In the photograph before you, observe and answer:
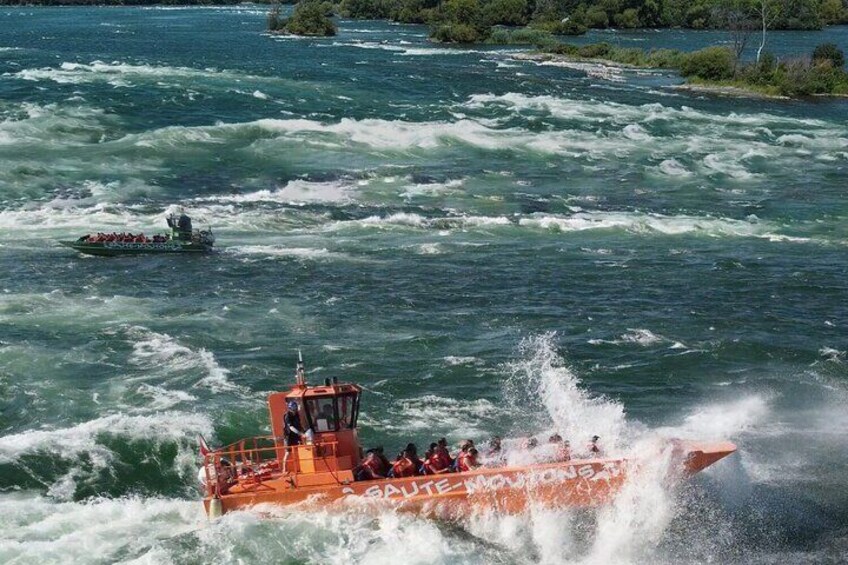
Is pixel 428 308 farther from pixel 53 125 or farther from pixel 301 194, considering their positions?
pixel 53 125

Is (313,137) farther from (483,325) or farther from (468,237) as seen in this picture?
(483,325)

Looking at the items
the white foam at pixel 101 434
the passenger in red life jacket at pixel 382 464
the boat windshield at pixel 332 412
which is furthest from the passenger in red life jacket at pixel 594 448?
the white foam at pixel 101 434

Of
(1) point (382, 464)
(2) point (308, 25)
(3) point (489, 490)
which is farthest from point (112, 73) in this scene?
(3) point (489, 490)

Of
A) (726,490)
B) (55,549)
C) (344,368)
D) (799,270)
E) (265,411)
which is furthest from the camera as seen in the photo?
(799,270)

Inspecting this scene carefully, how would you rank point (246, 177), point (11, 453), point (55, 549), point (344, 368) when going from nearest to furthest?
point (55, 549)
point (11, 453)
point (344, 368)
point (246, 177)

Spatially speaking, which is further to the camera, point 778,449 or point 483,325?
point 483,325

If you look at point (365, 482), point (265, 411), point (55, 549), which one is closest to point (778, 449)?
point (365, 482)

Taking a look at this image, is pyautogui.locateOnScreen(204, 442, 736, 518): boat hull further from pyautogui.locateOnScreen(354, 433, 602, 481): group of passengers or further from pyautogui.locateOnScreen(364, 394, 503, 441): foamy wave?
pyautogui.locateOnScreen(364, 394, 503, 441): foamy wave
